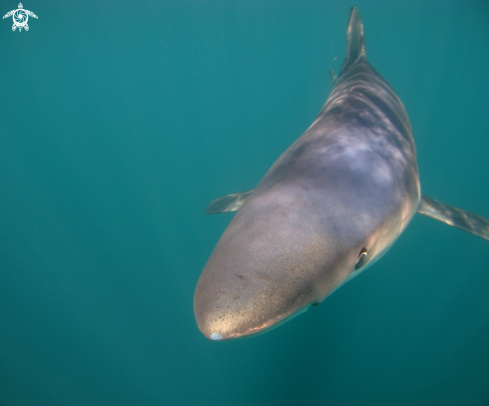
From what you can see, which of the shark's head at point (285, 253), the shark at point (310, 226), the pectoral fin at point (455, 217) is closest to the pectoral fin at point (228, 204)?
the shark at point (310, 226)

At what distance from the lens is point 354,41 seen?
17.5 feet

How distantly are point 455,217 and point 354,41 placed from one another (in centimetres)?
384

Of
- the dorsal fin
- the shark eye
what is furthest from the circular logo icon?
the shark eye

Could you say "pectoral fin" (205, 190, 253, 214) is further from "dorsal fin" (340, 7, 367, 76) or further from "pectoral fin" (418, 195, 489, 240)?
"dorsal fin" (340, 7, 367, 76)

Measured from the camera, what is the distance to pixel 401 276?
1021 centimetres

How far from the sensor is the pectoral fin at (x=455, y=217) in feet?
10.9

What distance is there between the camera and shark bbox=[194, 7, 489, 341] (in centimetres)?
125

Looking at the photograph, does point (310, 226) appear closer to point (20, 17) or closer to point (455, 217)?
point (455, 217)

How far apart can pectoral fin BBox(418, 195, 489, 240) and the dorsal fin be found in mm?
3054

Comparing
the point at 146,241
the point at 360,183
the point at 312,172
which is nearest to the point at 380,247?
the point at 360,183

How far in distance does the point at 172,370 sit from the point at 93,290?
5.88m

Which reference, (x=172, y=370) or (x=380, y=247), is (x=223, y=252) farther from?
(x=172, y=370)

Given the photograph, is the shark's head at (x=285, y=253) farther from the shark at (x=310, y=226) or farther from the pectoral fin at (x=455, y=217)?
the pectoral fin at (x=455, y=217)

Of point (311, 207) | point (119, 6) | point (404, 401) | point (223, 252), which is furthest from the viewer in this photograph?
point (119, 6)
